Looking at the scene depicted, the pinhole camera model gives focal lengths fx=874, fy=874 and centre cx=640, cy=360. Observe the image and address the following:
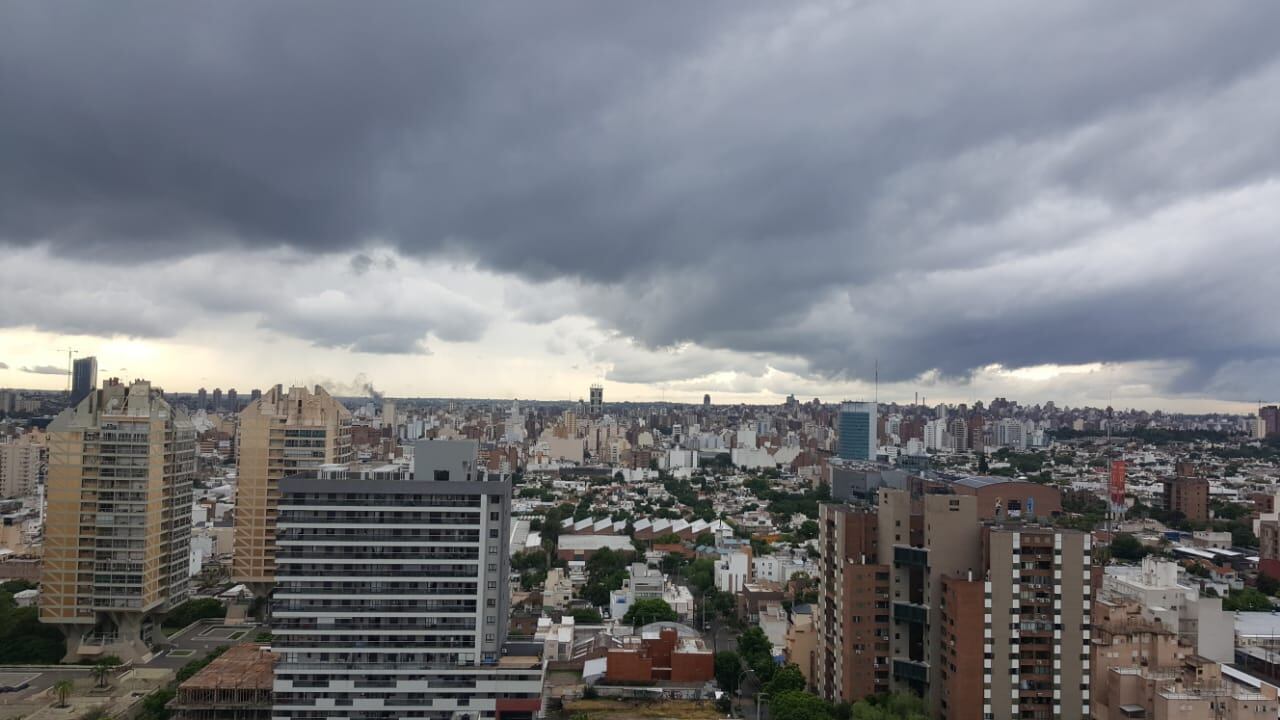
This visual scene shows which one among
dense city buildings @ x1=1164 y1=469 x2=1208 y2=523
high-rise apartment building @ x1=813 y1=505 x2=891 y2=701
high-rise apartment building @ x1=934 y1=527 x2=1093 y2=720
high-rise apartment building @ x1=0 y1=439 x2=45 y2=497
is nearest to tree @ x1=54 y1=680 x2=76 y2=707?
high-rise apartment building @ x1=813 y1=505 x2=891 y2=701

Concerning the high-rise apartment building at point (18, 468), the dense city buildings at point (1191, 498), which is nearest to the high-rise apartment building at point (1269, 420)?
the dense city buildings at point (1191, 498)

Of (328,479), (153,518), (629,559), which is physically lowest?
(629,559)

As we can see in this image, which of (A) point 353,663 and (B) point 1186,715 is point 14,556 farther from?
(B) point 1186,715

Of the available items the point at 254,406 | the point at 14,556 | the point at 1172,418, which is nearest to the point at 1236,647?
the point at 254,406

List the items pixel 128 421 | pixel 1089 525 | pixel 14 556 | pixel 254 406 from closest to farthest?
pixel 128 421 → pixel 254 406 → pixel 14 556 → pixel 1089 525

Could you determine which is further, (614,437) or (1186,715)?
(614,437)

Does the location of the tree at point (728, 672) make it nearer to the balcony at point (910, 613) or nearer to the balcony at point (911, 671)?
the balcony at point (911, 671)

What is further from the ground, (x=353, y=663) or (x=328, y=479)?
(x=328, y=479)
